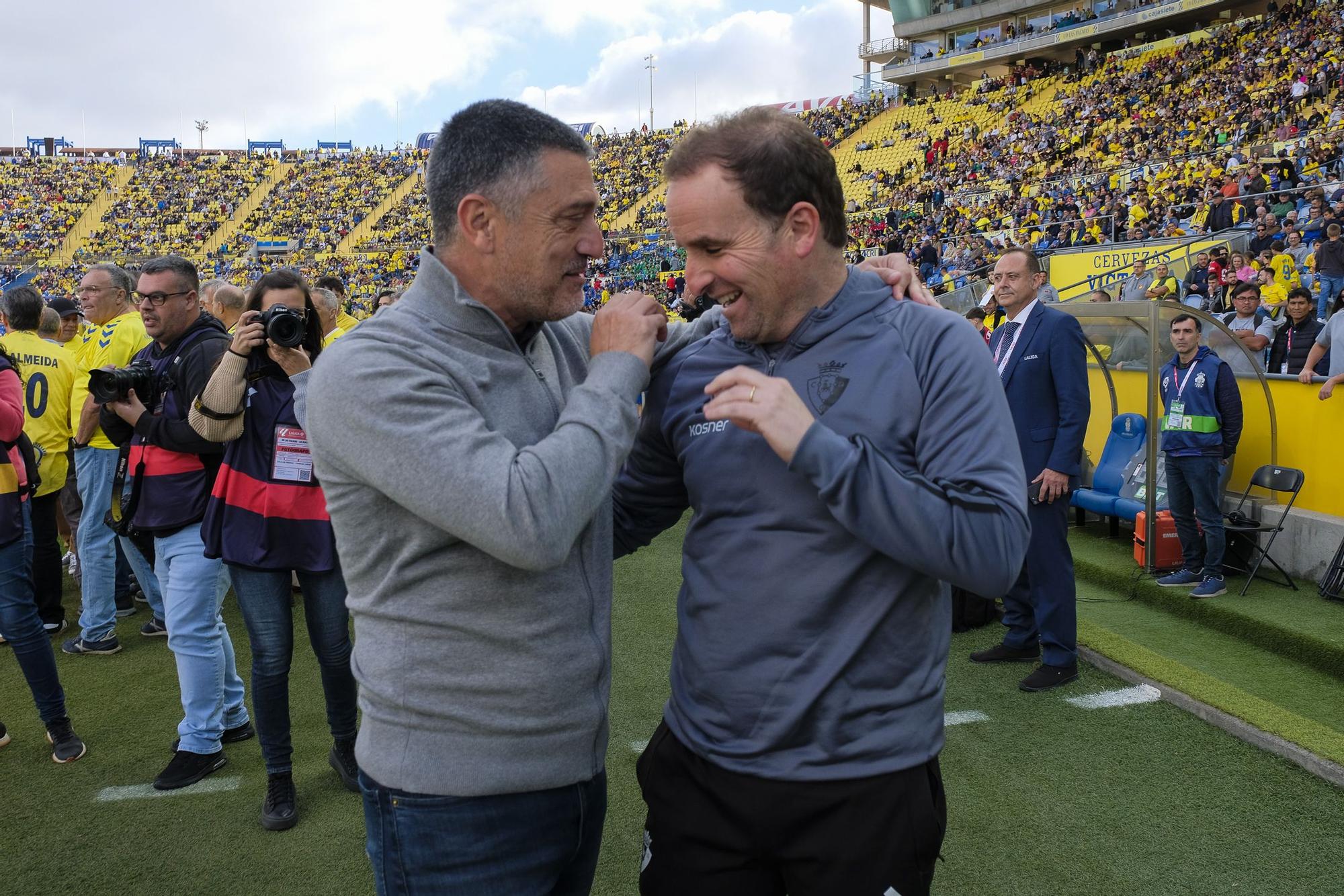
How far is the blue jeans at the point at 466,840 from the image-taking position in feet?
4.42

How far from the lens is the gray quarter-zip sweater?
1186 mm

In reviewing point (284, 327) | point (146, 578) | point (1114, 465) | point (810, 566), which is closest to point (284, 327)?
point (284, 327)

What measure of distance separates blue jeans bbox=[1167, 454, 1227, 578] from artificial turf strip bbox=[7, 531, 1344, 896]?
6.29 ft

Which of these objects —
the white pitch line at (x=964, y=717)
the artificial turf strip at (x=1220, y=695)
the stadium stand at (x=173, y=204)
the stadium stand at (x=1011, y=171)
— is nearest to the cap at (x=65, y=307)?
the stadium stand at (x=1011, y=171)

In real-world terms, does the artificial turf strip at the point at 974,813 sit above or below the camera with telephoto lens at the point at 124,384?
below

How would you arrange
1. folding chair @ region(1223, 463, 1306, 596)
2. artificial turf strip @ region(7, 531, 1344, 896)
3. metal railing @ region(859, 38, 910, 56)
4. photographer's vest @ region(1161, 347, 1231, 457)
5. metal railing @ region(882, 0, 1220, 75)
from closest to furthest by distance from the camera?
artificial turf strip @ region(7, 531, 1344, 896) → folding chair @ region(1223, 463, 1306, 596) → photographer's vest @ region(1161, 347, 1231, 457) → metal railing @ region(882, 0, 1220, 75) → metal railing @ region(859, 38, 910, 56)

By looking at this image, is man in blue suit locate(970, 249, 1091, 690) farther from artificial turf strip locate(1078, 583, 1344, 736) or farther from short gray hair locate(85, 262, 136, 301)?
short gray hair locate(85, 262, 136, 301)

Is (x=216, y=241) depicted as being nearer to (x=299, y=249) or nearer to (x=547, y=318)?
(x=299, y=249)

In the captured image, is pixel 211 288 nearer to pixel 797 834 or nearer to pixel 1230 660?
pixel 797 834

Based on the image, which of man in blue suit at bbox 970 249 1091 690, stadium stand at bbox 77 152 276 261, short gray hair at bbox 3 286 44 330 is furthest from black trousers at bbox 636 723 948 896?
stadium stand at bbox 77 152 276 261

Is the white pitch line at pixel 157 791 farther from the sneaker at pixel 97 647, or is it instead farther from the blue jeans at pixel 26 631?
the sneaker at pixel 97 647

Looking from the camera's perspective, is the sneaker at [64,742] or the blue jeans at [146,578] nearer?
the sneaker at [64,742]

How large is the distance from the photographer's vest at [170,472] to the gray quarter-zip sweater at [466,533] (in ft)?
8.20

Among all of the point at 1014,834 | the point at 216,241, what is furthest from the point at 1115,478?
the point at 216,241
